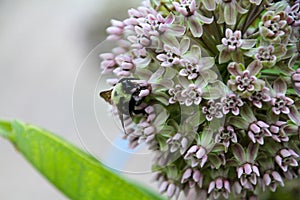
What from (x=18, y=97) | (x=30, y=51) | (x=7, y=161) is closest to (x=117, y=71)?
(x=7, y=161)

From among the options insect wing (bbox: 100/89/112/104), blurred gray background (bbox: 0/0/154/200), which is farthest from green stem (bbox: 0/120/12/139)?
blurred gray background (bbox: 0/0/154/200)

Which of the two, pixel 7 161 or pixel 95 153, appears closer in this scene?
pixel 95 153

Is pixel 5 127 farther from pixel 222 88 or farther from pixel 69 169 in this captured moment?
pixel 222 88

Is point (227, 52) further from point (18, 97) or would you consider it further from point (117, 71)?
point (18, 97)

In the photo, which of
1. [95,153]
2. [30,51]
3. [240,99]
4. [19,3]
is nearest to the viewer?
[240,99]

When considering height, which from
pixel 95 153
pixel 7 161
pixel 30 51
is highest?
pixel 95 153

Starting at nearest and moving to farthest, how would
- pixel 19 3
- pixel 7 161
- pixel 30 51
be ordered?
pixel 7 161 → pixel 30 51 → pixel 19 3
